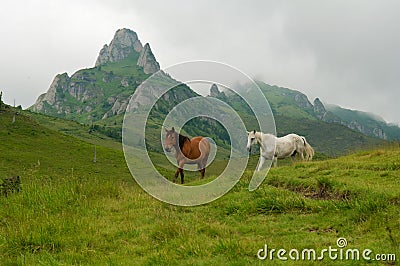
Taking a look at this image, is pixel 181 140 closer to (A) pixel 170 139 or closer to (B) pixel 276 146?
(A) pixel 170 139

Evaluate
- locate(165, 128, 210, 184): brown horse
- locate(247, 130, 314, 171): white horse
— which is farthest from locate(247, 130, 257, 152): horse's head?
locate(165, 128, 210, 184): brown horse

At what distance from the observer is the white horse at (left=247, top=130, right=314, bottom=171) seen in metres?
17.1

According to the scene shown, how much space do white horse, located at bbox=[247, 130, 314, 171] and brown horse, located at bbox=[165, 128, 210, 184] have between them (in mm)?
2071

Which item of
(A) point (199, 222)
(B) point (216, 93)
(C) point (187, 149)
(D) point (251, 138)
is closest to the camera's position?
(A) point (199, 222)

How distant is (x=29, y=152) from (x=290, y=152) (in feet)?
255

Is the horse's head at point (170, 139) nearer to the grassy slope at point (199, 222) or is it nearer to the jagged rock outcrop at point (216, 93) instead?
the grassy slope at point (199, 222)

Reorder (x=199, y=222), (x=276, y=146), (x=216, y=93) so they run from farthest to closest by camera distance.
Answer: (x=276, y=146) → (x=216, y=93) → (x=199, y=222)

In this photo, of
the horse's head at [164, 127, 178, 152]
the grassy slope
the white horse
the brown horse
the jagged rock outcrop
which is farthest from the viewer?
the white horse

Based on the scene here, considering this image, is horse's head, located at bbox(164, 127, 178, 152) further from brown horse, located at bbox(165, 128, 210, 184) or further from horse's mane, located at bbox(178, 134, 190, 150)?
horse's mane, located at bbox(178, 134, 190, 150)

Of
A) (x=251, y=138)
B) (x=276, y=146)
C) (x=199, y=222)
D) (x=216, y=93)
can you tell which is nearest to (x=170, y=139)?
(x=251, y=138)

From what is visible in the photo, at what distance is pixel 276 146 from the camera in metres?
18.1

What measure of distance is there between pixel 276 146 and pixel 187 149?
15.3 feet

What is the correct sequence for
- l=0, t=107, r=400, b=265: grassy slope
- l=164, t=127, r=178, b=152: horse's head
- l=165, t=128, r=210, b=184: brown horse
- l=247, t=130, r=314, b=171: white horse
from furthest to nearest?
1. l=247, t=130, r=314, b=171: white horse
2. l=165, t=128, r=210, b=184: brown horse
3. l=164, t=127, r=178, b=152: horse's head
4. l=0, t=107, r=400, b=265: grassy slope

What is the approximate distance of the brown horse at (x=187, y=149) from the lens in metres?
15.0
